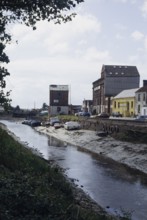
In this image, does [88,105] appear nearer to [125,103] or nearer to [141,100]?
[125,103]

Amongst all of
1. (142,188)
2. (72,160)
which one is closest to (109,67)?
(72,160)

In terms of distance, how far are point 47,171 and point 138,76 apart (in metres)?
119

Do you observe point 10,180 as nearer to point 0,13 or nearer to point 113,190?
point 0,13

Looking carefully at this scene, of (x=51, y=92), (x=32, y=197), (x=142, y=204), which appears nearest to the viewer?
(x=32, y=197)

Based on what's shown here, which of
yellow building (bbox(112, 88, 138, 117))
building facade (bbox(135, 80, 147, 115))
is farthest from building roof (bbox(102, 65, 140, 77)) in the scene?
building facade (bbox(135, 80, 147, 115))

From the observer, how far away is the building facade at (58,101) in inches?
6949

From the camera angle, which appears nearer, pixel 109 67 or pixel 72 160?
pixel 72 160

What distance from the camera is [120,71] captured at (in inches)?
5551

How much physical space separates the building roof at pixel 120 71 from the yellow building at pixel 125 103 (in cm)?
1740

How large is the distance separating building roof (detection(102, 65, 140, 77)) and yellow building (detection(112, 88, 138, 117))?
685 inches

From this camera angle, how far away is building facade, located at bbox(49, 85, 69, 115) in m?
176

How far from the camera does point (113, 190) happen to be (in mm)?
29031

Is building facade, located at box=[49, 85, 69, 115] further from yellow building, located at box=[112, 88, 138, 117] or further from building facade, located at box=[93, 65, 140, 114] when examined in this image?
yellow building, located at box=[112, 88, 138, 117]

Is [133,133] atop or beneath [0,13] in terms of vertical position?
beneath
